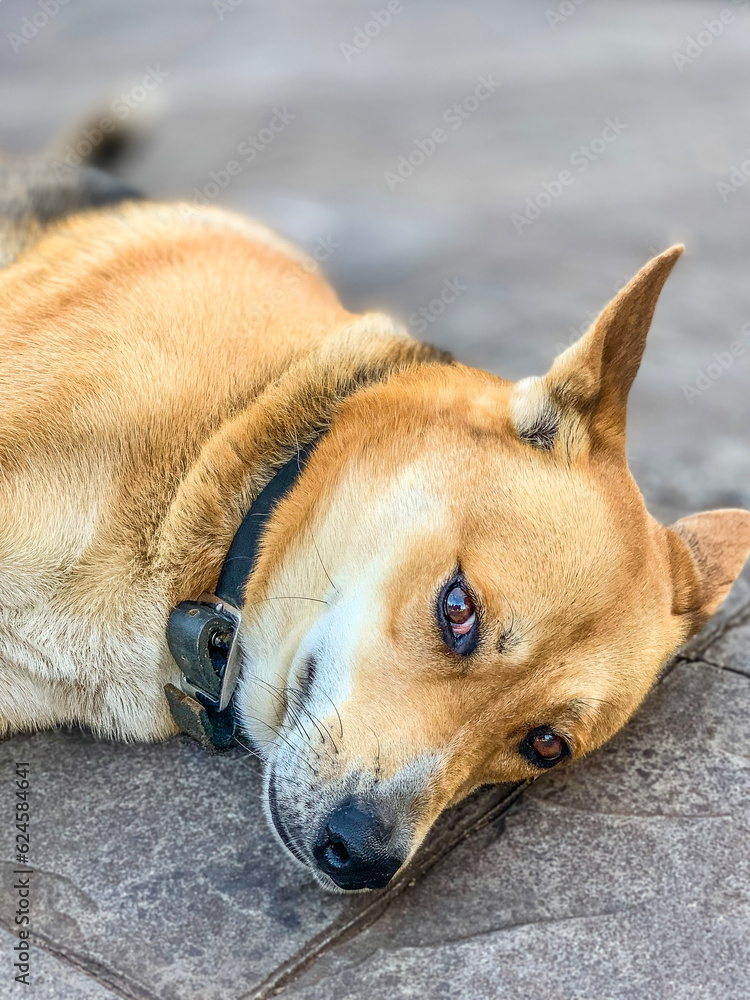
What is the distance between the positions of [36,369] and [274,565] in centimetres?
87

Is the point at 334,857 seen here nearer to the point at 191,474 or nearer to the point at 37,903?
the point at 37,903

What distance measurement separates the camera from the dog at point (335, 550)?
94.5 inches

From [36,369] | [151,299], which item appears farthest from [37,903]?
[151,299]

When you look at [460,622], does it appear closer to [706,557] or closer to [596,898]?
[596,898]

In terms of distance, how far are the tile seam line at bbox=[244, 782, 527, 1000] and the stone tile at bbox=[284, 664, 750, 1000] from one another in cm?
2

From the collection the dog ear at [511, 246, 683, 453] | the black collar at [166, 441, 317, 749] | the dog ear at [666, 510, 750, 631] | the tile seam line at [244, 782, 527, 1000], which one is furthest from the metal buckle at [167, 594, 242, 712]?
the dog ear at [666, 510, 750, 631]

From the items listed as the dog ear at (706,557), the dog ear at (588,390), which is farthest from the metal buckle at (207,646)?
the dog ear at (706,557)

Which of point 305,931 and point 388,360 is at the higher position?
point 388,360

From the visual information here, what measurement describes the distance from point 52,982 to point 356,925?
70 cm

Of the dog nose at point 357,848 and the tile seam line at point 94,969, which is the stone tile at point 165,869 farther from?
the dog nose at point 357,848

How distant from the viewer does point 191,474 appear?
2725 millimetres

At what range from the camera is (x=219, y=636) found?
266 centimetres

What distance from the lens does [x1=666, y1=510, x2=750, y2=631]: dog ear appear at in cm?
Answer: 309

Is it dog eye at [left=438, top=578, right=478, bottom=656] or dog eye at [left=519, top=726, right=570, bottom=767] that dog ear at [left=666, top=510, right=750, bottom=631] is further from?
dog eye at [left=438, top=578, right=478, bottom=656]
